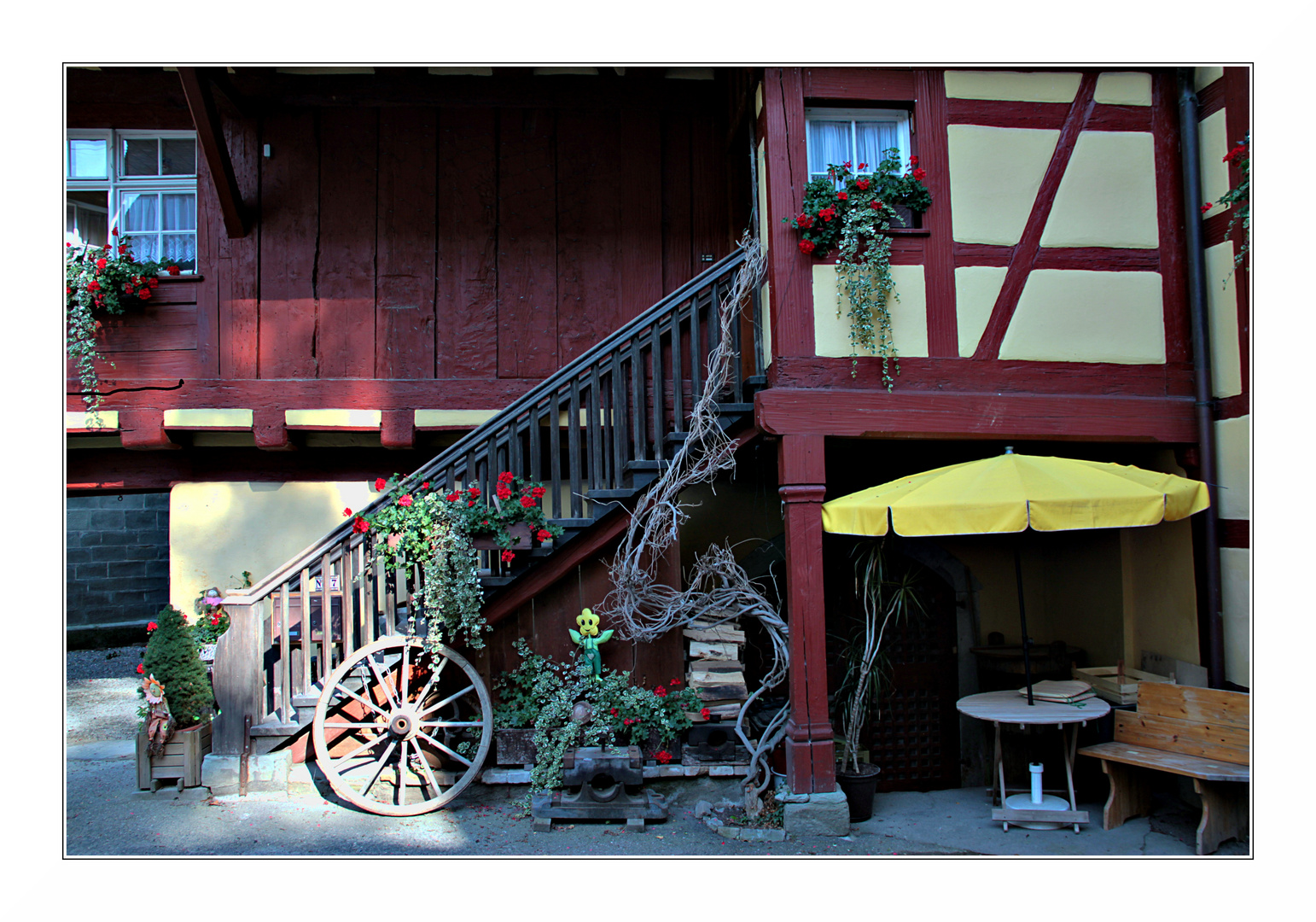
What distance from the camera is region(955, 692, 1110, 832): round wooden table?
15.3ft

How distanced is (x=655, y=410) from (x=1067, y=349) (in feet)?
8.25

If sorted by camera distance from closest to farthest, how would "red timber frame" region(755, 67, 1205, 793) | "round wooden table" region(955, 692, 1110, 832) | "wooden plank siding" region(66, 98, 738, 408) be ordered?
"round wooden table" region(955, 692, 1110, 832) < "red timber frame" region(755, 67, 1205, 793) < "wooden plank siding" region(66, 98, 738, 408)

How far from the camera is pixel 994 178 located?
5062mm

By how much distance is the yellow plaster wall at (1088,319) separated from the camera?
504 centimetres

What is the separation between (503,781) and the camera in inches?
200

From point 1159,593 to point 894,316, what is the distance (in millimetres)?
2521

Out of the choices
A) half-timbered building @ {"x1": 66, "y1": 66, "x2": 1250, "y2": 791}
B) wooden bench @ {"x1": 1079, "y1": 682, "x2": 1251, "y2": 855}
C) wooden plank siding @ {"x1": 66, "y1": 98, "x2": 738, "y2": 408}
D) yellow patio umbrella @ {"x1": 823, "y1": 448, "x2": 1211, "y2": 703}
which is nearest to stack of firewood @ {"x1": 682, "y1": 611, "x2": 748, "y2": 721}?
half-timbered building @ {"x1": 66, "y1": 66, "x2": 1250, "y2": 791}

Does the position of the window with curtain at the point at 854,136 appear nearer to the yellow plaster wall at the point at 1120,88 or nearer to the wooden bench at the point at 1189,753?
the yellow plaster wall at the point at 1120,88

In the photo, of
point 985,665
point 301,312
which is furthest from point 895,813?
point 301,312

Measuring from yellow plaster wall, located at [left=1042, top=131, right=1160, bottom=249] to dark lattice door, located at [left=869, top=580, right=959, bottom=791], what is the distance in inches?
105

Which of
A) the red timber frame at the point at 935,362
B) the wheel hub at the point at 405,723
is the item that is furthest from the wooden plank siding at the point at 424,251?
the wheel hub at the point at 405,723

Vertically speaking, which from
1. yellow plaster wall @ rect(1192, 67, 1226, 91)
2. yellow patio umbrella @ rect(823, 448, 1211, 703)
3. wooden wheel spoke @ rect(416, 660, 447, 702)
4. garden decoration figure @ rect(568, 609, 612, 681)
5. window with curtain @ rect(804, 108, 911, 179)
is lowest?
wooden wheel spoke @ rect(416, 660, 447, 702)

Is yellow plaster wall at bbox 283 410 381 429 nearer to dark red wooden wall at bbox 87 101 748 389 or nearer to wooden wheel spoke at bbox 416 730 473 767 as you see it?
dark red wooden wall at bbox 87 101 748 389

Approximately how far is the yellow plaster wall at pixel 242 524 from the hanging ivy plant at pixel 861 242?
3.87 meters
